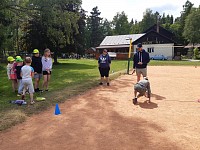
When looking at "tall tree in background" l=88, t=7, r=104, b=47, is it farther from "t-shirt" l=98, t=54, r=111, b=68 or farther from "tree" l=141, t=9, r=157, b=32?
"t-shirt" l=98, t=54, r=111, b=68

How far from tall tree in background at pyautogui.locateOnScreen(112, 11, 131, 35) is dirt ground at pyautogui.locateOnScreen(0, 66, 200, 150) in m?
89.0

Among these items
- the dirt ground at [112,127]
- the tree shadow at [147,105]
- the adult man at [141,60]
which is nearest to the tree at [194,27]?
the adult man at [141,60]

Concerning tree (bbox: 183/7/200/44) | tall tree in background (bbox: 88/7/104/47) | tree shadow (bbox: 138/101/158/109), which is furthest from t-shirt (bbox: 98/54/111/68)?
tall tree in background (bbox: 88/7/104/47)

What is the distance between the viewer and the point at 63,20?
1859 centimetres

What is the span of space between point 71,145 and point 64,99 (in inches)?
167

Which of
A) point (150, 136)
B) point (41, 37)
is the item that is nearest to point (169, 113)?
point (150, 136)

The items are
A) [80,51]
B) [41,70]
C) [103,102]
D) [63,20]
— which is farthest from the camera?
[80,51]

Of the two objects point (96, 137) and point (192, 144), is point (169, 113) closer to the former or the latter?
point (192, 144)

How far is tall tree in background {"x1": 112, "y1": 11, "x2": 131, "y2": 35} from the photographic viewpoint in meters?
95.7

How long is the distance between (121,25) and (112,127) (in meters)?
93.5

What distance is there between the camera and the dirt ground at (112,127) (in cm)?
480

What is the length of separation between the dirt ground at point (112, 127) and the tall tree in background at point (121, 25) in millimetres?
88954

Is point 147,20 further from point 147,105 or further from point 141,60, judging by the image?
point 147,105

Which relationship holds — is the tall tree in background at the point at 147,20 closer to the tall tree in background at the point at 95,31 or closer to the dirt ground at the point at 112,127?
the tall tree in background at the point at 95,31
